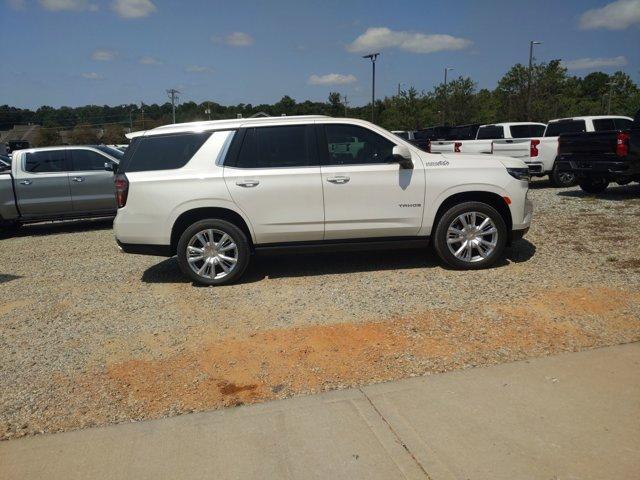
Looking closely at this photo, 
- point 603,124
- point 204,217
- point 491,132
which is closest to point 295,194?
point 204,217

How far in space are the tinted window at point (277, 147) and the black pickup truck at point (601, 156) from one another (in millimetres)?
7835

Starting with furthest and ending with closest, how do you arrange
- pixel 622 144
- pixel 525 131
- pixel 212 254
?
1. pixel 525 131
2. pixel 622 144
3. pixel 212 254

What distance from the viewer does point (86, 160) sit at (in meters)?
11.2

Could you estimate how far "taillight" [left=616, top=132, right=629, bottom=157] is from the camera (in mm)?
10773

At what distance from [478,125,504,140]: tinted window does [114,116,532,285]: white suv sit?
10918 mm

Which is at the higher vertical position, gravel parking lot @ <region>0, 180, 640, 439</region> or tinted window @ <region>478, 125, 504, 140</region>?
tinted window @ <region>478, 125, 504, 140</region>

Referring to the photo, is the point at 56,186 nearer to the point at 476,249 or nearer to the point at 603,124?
the point at 476,249

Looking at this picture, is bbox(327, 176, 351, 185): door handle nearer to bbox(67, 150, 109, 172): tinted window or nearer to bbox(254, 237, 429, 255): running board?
bbox(254, 237, 429, 255): running board

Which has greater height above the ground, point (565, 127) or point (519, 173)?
point (565, 127)

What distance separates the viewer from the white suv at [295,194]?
19.8 feet

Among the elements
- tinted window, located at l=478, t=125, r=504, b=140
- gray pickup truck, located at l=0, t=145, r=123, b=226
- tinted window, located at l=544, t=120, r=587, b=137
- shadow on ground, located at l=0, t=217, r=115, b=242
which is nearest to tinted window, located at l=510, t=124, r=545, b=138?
tinted window, located at l=478, t=125, r=504, b=140

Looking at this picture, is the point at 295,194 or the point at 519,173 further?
the point at 519,173

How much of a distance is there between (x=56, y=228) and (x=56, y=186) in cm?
172

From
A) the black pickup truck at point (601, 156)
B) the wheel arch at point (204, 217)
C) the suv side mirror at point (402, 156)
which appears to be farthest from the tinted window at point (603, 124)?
the wheel arch at point (204, 217)
